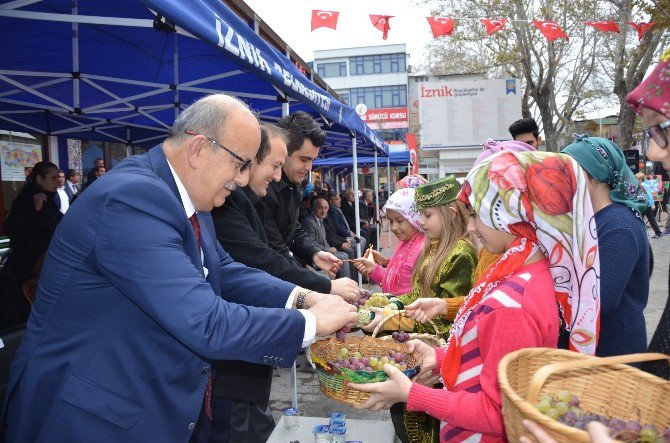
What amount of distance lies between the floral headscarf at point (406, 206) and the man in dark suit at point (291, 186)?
643mm

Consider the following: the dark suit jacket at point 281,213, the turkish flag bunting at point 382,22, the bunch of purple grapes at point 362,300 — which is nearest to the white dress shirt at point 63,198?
the dark suit jacket at point 281,213

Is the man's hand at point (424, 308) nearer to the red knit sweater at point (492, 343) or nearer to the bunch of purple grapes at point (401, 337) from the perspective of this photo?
the bunch of purple grapes at point (401, 337)

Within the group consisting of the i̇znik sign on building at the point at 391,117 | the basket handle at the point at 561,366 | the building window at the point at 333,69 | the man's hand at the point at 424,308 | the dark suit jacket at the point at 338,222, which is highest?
the building window at the point at 333,69

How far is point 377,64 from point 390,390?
74.9 meters

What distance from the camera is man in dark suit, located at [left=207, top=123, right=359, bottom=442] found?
287 centimetres

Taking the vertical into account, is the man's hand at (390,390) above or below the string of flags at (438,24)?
below

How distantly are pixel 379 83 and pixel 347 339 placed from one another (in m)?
72.8

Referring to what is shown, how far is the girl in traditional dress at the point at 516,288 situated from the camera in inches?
72.6

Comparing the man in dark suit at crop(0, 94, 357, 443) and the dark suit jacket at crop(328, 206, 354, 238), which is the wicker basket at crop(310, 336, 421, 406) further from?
the dark suit jacket at crop(328, 206, 354, 238)

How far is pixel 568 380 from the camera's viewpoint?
5.24ft

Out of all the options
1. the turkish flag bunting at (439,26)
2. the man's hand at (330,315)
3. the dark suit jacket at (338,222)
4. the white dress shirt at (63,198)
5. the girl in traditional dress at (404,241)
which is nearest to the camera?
the man's hand at (330,315)

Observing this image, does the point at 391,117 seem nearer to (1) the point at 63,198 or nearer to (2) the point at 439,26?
(2) the point at 439,26

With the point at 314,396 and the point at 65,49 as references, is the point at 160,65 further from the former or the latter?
the point at 314,396

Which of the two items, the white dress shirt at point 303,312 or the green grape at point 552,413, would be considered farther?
the white dress shirt at point 303,312
